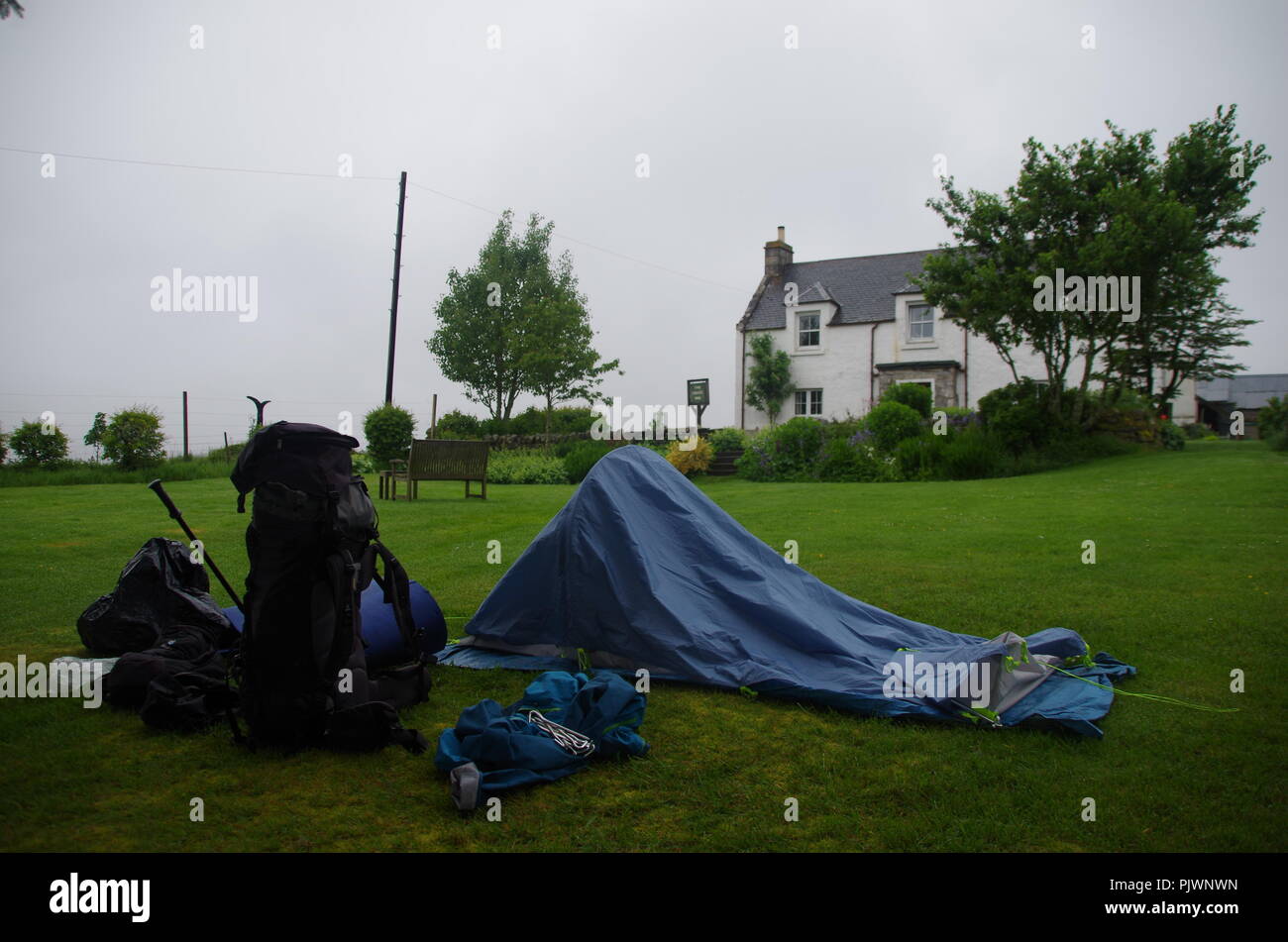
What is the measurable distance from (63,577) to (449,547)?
3.86 metres

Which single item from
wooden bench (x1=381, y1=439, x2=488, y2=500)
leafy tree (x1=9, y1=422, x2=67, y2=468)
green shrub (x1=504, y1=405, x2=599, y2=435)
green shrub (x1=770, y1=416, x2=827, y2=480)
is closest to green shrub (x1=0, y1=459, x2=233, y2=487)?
leafy tree (x1=9, y1=422, x2=67, y2=468)

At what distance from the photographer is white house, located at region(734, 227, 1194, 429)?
3011 cm

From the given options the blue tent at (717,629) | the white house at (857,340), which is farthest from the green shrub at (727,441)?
the blue tent at (717,629)

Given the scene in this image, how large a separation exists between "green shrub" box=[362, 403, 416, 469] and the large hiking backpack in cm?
1864

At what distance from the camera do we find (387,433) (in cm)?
2195

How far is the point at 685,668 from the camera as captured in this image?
4.74 m

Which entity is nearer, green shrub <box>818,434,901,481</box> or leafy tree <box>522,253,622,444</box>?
green shrub <box>818,434,901,481</box>

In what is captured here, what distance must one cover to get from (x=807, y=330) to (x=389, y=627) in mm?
30357

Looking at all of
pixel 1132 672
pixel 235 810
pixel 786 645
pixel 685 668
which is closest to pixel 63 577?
pixel 235 810

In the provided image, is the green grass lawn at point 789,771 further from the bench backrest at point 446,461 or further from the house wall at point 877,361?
the house wall at point 877,361

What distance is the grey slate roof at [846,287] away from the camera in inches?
1278

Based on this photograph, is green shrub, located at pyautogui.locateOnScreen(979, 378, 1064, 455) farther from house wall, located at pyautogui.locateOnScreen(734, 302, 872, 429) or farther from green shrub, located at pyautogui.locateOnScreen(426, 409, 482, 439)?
green shrub, located at pyautogui.locateOnScreen(426, 409, 482, 439)

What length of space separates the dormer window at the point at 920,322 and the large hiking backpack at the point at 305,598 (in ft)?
98.8

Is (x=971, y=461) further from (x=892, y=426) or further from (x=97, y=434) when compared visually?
(x=97, y=434)
